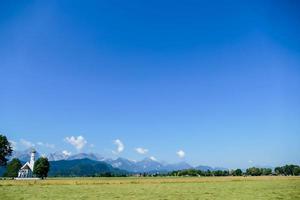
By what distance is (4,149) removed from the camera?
397 feet

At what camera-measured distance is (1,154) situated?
394 feet

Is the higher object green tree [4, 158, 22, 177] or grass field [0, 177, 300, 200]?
green tree [4, 158, 22, 177]

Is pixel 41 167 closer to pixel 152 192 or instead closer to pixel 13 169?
pixel 13 169

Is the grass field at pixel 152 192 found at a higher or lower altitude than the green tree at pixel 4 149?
lower

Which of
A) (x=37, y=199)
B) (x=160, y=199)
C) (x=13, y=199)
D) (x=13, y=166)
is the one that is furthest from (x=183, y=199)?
(x=13, y=166)

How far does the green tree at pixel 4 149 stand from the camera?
393ft

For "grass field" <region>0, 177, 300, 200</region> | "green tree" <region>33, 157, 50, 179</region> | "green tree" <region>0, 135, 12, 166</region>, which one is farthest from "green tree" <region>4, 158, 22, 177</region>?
"grass field" <region>0, 177, 300, 200</region>

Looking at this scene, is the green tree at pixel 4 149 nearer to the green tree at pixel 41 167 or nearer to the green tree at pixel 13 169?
the green tree at pixel 41 167

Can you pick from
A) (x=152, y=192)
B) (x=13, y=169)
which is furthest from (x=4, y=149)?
(x=152, y=192)

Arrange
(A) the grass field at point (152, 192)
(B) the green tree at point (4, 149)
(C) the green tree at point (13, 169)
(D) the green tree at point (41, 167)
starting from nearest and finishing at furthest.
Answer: (A) the grass field at point (152, 192) → (B) the green tree at point (4, 149) → (D) the green tree at point (41, 167) → (C) the green tree at point (13, 169)

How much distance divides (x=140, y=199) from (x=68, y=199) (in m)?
8.24

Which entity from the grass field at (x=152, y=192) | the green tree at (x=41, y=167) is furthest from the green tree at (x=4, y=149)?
the grass field at (x=152, y=192)

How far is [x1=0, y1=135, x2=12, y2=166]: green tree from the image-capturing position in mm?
119938

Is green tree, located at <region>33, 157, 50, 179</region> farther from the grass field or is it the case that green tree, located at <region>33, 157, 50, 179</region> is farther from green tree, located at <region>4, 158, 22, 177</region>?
the grass field
